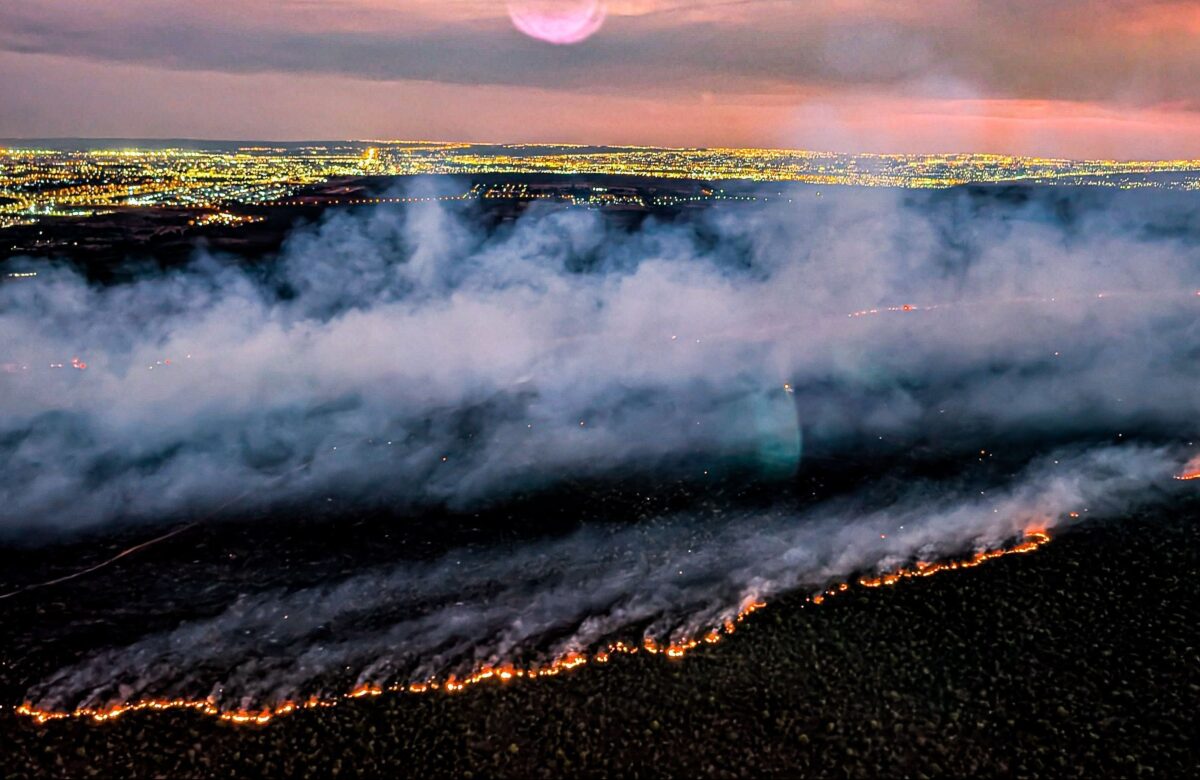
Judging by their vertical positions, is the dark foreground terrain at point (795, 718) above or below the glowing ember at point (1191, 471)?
below

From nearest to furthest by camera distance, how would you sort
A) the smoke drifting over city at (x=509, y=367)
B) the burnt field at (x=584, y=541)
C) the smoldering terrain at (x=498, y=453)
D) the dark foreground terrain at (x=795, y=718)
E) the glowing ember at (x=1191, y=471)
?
the dark foreground terrain at (x=795, y=718), the burnt field at (x=584, y=541), the smoldering terrain at (x=498, y=453), the glowing ember at (x=1191, y=471), the smoke drifting over city at (x=509, y=367)

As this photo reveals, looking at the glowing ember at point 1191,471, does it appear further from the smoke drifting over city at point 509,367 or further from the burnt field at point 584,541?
the smoke drifting over city at point 509,367

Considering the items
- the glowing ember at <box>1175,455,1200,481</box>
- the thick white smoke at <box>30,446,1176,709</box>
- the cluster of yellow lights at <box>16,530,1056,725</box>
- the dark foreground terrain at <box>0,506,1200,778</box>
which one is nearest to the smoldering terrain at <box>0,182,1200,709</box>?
the thick white smoke at <box>30,446,1176,709</box>

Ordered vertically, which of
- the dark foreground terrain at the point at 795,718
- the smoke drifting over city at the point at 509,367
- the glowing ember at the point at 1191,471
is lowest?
the dark foreground terrain at the point at 795,718

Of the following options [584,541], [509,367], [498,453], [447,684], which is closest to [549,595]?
[584,541]

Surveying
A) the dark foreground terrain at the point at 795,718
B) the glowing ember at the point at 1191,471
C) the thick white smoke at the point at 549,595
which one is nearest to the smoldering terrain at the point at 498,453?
the thick white smoke at the point at 549,595

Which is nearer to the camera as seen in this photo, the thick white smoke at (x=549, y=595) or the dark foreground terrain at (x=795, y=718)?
the dark foreground terrain at (x=795, y=718)

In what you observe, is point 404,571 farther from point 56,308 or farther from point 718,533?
point 56,308

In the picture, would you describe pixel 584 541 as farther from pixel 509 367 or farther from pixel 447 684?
pixel 509 367
